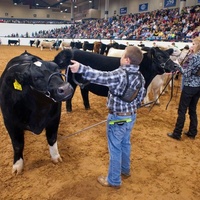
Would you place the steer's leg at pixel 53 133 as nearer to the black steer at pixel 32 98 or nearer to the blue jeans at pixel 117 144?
the black steer at pixel 32 98

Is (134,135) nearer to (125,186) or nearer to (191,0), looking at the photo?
(125,186)

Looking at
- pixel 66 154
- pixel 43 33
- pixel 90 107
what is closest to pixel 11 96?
pixel 66 154

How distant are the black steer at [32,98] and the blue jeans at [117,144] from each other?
67 centimetres

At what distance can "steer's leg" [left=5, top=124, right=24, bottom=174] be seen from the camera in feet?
9.57

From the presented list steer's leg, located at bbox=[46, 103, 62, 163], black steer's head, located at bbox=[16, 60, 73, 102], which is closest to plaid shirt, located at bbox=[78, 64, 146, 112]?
black steer's head, located at bbox=[16, 60, 73, 102]

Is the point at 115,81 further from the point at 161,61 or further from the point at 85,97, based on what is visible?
the point at 85,97

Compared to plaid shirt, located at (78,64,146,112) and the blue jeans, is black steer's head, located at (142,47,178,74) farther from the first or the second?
the blue jeans

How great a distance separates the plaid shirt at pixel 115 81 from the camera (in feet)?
6.87

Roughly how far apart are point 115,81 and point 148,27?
2450 centimetres

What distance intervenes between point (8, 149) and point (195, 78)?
3.38 metres

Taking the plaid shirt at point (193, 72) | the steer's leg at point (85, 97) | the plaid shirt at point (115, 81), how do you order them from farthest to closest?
the steer's leg at point (85, 97)
the plaid shirt at point (193, 72)
the plaid shirt at point (115, 81)

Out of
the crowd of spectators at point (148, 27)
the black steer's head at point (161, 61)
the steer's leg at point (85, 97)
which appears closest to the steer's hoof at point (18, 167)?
the steer's leg at point (85, 97)

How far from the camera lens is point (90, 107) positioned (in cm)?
604

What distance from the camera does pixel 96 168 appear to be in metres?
3.27
